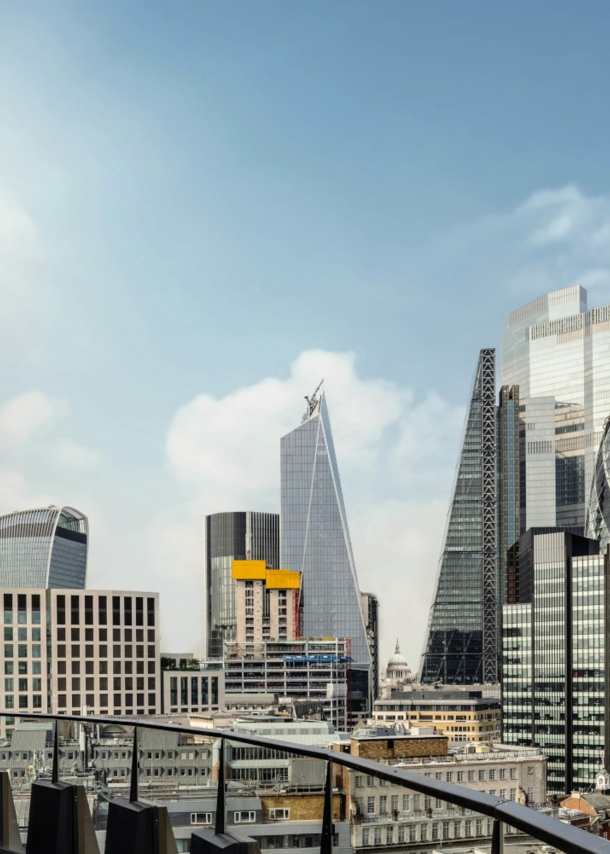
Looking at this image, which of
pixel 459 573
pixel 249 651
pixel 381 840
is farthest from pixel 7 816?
pixel 459 573

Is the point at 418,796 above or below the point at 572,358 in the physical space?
below

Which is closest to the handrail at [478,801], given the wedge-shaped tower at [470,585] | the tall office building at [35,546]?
the wedge-shaped tower at [470,585]

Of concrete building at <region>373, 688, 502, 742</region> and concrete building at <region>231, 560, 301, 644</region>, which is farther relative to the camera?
concrete building at <region>231, 560, 301, 644</region>

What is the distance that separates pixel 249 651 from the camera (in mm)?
91000

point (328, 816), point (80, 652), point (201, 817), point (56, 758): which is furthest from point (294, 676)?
point (328, 816)

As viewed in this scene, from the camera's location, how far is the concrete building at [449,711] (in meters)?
76.1

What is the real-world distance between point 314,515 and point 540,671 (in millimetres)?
45851

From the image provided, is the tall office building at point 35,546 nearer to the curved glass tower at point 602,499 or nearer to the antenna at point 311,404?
the antenna at point 311,404

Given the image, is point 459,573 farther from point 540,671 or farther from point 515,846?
point 515,846

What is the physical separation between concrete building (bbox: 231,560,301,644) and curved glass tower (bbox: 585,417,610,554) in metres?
34.2

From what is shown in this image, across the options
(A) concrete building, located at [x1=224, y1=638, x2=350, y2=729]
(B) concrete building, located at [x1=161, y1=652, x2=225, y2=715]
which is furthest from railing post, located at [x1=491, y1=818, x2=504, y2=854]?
(A) concrete building, located at [x1=224, y1=638, x2=350, y2=729]

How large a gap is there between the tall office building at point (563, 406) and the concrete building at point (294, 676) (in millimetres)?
27040

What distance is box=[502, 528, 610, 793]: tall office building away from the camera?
192 feet

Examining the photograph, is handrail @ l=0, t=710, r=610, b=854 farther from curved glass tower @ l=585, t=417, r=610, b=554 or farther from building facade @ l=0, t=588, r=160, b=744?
curved glass tower @ l=585, t=417, r=610, b=554
